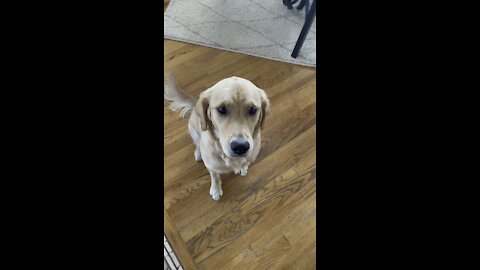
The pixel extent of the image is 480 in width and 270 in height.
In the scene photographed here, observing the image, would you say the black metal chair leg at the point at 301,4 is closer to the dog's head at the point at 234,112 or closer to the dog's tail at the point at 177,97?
the dog's tail at the point at 177,97

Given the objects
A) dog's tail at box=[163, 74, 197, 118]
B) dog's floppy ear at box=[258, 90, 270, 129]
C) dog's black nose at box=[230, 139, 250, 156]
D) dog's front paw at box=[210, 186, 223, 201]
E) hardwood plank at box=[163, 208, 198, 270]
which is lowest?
hardwood plank at box=[163, 208, 198, 270]

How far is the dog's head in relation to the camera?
1.39 m

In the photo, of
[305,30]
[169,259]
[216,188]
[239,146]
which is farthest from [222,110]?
[305,30]

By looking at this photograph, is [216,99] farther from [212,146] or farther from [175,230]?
[175,230]

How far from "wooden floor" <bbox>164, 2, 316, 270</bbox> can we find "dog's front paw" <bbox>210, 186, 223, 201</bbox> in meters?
0.03

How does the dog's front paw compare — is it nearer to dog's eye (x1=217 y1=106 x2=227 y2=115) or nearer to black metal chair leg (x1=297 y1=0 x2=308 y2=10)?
dog's eye (x1=217 y1=106 x2=227 y2=115)

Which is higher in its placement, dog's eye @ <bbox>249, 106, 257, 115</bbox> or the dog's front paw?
dog's eye @ <bbox>249, 106, 257, 115</bbox>

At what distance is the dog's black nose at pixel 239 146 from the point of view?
137cm

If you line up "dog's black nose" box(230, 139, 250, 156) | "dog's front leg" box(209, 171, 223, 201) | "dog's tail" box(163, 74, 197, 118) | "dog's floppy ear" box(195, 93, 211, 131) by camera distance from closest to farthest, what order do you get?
"dog's black nose" box(230, 139, 250, 156) → "dog's floppy ear" box(195, 93, 211, 131) → "dog's front leg" box(209, 171, 223, 201) → "dog's tail" box(163, 74, 197, 118)

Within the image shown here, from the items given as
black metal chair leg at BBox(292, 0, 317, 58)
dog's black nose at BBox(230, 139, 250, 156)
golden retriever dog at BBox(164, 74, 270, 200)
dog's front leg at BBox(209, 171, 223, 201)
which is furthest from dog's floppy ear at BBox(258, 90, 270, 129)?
black metal chair leg at BBox(292, 0, 317, 58)

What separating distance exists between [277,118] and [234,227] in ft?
2.58

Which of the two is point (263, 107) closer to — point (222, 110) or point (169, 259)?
point (222, 110)

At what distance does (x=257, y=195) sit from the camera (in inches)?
73.9

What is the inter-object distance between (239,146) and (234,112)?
0.51 ft
